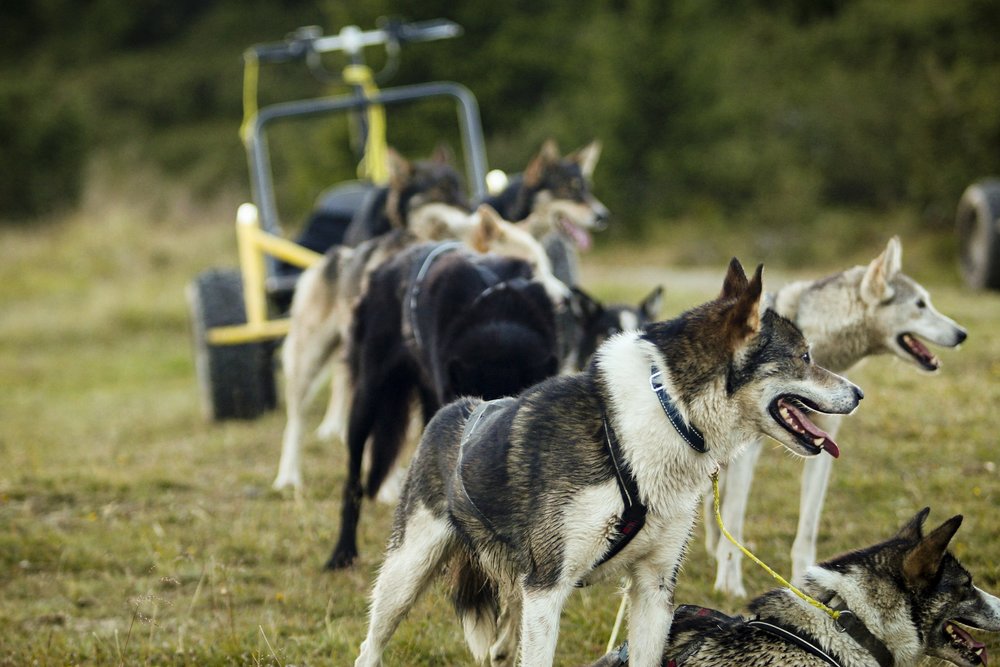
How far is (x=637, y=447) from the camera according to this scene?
3246mm

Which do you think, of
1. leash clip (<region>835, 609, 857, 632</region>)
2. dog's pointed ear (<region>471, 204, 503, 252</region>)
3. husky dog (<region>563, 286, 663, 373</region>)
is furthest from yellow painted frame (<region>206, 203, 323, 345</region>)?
leash clip (<region>835, 609, 857, 632</region>)

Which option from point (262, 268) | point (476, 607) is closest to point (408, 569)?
point (476, 607)

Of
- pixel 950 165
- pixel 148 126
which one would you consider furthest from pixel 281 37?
pixel 950 165

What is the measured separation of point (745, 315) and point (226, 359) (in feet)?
20.1

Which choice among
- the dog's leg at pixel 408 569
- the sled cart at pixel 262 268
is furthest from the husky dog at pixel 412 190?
the dog's leg at pixel 408 569

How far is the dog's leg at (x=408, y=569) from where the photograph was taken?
11.9ft

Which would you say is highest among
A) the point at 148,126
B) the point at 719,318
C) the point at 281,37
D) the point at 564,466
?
the point at 719,318

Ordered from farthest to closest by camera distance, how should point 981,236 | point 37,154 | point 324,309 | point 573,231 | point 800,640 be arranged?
1. point 37,154
2. point 981,236
3. point 573,231
4. point 324,309
5. point 800,640

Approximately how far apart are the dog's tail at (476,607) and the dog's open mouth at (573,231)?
13.8 feet

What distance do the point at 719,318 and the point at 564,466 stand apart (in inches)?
24.2

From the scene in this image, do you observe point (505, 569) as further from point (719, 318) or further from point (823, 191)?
point (823, 191)

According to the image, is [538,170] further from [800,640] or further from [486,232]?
[800,640]

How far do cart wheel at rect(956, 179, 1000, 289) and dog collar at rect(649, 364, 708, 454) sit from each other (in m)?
10.0

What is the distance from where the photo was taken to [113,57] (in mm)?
44062
